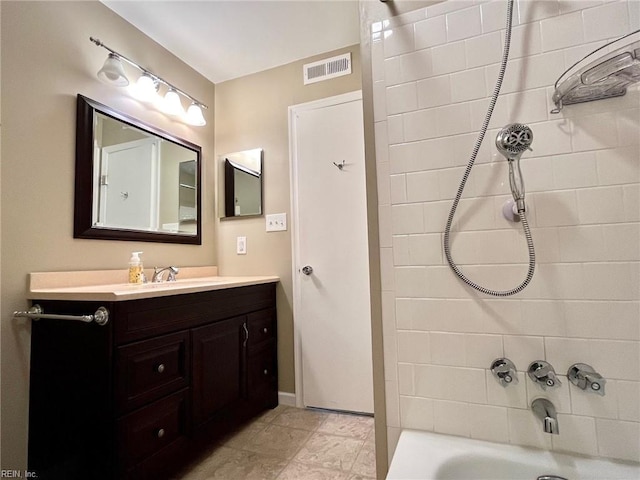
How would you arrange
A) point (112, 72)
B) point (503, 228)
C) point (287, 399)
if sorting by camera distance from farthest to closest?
point (287, 399) < point (112, 72) < point (503, 228)

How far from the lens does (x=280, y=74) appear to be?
2352 mm

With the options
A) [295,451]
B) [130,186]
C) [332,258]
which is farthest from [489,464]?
[130,186]

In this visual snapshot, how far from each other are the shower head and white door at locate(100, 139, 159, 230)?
1.80 meters

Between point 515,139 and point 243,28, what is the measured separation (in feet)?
5.90

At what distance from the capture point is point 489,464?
0.90m

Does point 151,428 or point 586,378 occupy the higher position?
point 586,378

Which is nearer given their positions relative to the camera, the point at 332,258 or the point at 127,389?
the point at 127,389

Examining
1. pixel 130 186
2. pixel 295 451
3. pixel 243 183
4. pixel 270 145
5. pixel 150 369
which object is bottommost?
pixel 295 451

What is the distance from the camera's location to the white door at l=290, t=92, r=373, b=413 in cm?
204

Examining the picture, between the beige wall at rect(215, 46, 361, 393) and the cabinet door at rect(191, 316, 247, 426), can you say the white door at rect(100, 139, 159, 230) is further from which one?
the cabinet door at rect(191, 316, 247, 426)

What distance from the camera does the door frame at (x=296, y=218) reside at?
2145 mm

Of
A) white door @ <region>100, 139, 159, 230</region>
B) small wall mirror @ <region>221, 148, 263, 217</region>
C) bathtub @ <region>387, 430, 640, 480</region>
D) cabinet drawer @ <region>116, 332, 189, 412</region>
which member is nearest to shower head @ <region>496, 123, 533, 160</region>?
bathtub @ <region>387, 430, 640, 480</region>

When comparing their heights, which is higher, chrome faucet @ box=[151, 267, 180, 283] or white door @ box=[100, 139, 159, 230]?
white door @ box=[100, 139, 159, 230]

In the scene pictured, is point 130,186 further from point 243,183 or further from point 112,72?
point 243,183
